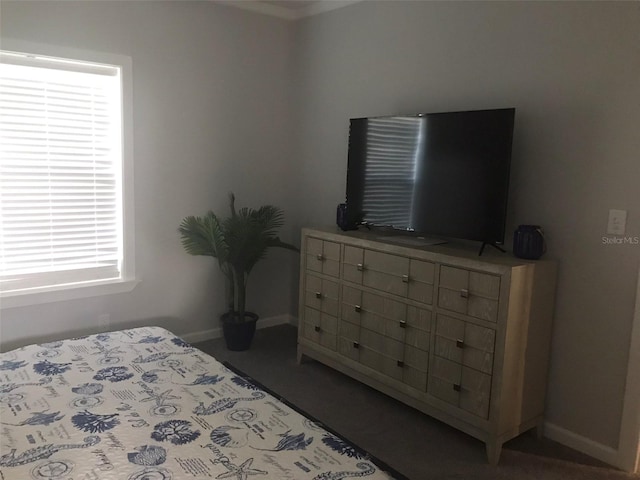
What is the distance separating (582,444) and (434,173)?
1.60 meters

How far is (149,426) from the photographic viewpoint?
189 cm

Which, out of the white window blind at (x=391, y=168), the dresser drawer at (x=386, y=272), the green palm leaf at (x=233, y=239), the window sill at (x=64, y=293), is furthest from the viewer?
the green palm leaf at (x=233, y=239)

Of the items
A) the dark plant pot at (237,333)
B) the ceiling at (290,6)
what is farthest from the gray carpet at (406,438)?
the ceiling at (290,6)

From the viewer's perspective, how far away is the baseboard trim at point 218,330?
399cm

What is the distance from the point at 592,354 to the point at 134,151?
3.02 metres

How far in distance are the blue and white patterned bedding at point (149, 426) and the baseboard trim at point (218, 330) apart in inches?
56.3

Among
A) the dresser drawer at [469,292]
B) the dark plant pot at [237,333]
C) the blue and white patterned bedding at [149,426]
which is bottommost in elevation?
the dark plant pot at [237,333]

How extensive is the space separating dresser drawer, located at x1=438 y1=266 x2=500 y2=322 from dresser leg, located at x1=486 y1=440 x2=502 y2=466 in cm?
60

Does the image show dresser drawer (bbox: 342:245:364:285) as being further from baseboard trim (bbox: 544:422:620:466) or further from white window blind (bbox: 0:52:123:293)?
white window blind (bbox: 0:52:123:293)

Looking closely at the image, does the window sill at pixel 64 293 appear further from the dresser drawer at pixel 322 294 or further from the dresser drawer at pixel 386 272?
the dresser drawer at pixel 386 272

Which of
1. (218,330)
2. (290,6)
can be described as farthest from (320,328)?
(290,6)

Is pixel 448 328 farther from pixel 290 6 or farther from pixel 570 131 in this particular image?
pixel 290 6

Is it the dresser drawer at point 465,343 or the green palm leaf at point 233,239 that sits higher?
the green palm leaf at point 233,239

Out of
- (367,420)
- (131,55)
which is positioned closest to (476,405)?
(367,420)
